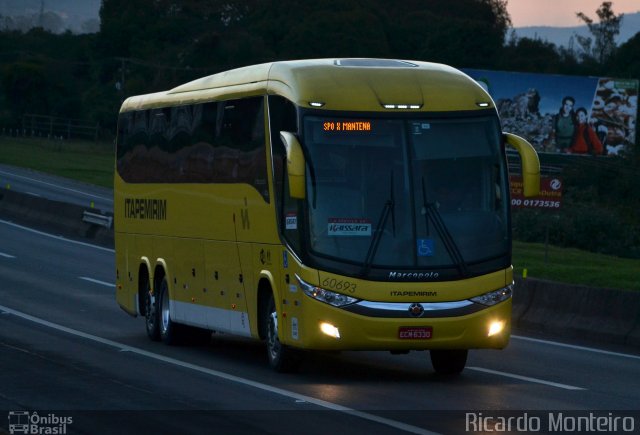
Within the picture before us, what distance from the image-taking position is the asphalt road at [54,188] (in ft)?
186

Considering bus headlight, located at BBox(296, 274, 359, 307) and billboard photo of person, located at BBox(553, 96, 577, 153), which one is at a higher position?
bus headlight, located at BBox(296, 274, 359, 307)

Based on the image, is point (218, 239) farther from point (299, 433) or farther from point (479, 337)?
point (299, 433)

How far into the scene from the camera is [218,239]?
1792 centimetres

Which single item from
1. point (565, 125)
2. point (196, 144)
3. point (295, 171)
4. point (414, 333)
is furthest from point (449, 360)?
point (565, 125)

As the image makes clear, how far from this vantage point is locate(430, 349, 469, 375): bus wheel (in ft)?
52.6

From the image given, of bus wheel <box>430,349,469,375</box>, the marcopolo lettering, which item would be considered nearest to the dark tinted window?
the marcopolo lettering

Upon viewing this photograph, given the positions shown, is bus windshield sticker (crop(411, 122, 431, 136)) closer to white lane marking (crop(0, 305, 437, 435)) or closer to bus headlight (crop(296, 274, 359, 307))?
bus headlight (crop(296, 274, 359, 307))

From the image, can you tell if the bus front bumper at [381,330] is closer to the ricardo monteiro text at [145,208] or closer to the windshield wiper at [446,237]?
the windshield wiper at [446,237]

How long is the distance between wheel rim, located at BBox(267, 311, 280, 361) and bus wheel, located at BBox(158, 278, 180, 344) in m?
4.16

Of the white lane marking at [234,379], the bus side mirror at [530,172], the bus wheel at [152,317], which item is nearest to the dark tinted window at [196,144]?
the bus wheel at [152,317]

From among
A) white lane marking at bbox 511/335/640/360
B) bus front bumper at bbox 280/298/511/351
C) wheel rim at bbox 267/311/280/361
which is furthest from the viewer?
white lane marking at bbox 511/335/640/360

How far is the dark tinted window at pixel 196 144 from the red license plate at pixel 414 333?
2.37 metres

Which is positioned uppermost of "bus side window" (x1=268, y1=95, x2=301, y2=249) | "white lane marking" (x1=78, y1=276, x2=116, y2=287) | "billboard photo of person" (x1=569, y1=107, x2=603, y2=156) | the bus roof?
the bus roof

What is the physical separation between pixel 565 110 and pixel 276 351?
207 ft
